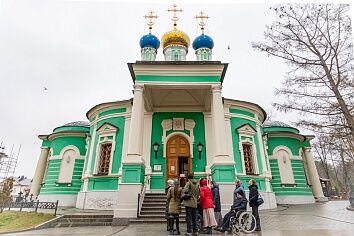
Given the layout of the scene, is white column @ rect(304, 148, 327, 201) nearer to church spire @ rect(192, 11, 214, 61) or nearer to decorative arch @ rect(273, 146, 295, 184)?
decorative arch @ rect(273, 146, 295, 184)

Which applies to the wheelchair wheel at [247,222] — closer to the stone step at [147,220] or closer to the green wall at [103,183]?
the stone step at [147,220]

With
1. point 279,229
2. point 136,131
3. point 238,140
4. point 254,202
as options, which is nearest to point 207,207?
point 254,202

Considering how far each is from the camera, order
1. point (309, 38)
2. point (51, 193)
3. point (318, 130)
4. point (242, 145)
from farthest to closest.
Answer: point (51, 193), point (242, 145), point (309, 38), point (318, 130)

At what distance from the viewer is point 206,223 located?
19.1 ft

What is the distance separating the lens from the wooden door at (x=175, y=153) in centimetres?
1108

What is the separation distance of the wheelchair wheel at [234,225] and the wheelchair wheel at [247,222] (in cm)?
12

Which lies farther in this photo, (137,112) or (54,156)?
(54,156)

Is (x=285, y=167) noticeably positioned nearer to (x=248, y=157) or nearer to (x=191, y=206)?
(x=248, y=157)

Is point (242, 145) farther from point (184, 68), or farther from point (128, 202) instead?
point (128, 202)

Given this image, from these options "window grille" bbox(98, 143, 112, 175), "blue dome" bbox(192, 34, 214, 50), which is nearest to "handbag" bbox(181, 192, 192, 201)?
"window grille" bbox(98, 143, 112, 175)

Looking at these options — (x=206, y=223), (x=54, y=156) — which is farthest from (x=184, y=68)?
(x=54, y=156)

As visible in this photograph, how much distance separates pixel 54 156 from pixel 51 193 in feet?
7.12

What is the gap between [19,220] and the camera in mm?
8047

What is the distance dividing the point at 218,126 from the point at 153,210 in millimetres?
3747
